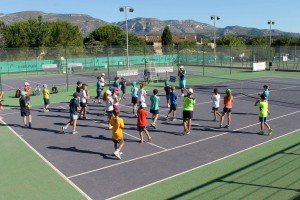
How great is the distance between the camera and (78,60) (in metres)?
48.4

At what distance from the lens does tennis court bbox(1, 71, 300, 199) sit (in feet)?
28.4

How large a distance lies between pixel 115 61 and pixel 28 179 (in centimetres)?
4098

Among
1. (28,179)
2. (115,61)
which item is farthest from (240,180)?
(115,61)

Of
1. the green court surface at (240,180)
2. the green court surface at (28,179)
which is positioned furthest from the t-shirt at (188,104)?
the green court surface at (28,179)

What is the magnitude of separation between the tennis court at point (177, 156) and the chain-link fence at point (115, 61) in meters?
25.9

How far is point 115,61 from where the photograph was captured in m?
49.6

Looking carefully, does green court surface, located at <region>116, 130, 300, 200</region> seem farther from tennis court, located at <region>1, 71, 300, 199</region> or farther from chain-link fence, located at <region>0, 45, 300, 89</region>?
chain-link fence, located at <region>0, 45, 300, 89</region>

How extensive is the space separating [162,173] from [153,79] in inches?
918

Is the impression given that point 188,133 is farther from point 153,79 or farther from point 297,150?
point 153,79

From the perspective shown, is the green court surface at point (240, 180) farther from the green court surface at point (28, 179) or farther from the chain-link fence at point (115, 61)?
the chain-link fence at point (115, 61)

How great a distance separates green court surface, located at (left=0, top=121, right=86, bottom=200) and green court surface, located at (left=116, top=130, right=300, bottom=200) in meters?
1.77

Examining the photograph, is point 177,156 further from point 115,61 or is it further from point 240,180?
point 115,61

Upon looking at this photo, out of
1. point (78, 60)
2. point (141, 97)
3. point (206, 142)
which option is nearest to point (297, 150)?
point (206, 142)

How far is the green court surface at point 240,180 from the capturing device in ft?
27.1
